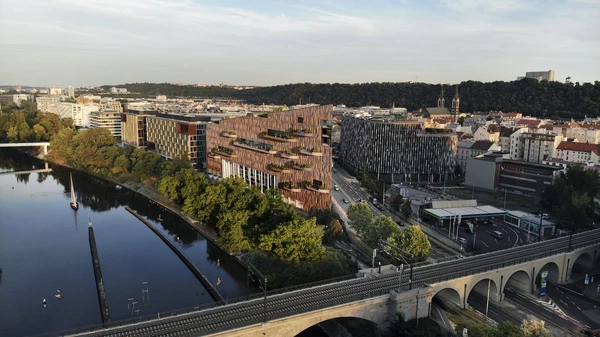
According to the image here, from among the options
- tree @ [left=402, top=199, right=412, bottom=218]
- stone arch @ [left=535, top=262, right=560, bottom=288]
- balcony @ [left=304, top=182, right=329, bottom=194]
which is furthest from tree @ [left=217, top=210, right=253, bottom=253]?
stone arch @ [left=535, top=262, right=560, bottom=288]

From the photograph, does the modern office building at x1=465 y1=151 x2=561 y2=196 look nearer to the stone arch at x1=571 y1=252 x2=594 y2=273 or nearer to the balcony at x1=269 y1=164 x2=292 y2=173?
the stone arch at x1=571 y1=252 x2=594 y2=273

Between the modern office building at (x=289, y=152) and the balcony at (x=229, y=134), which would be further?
the balcony at (x=229, y=134)

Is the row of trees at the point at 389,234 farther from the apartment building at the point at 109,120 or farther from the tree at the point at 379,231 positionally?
the apartment building at the point at 109,120

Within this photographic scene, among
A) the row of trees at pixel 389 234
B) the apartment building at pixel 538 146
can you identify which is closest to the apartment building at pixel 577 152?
the apartment building at pixel 538 146

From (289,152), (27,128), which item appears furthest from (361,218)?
(27,128)

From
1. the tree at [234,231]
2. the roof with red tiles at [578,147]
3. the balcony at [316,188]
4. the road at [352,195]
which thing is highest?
the roof with red tiles at [578,147]

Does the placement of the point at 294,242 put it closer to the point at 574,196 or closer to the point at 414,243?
the point at 414,243

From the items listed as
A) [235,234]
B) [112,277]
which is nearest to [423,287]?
[235,234]
